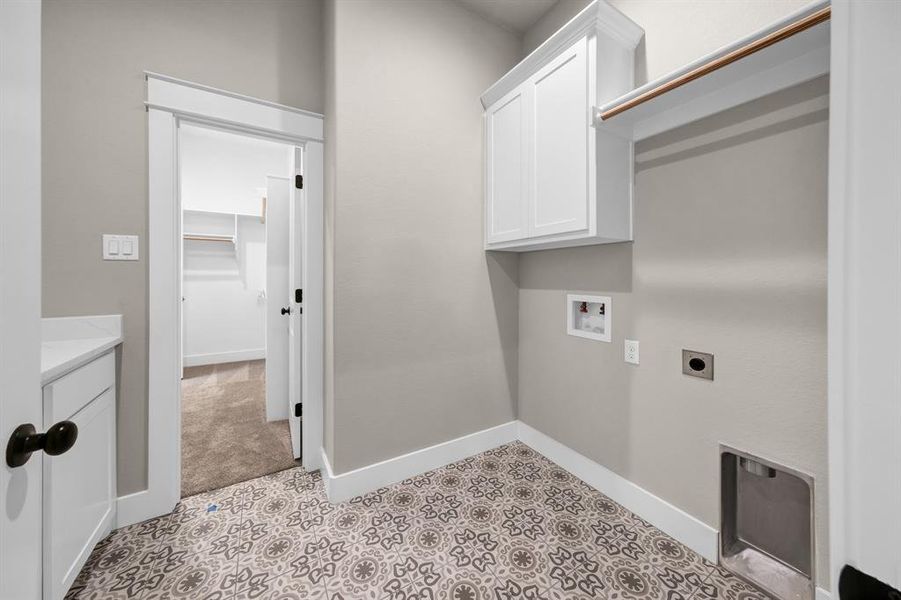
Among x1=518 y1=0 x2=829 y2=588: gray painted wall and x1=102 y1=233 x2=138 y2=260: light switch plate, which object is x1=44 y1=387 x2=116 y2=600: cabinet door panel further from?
x1=518 y1=0 x2=829 y2=588: gray painted wall

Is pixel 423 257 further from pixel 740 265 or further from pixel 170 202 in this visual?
pixel 740 265

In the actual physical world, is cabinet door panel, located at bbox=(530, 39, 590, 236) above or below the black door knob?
above

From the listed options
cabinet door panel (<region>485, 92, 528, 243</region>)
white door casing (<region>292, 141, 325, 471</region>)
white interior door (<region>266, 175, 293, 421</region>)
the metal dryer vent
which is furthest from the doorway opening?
the metal dryer vent

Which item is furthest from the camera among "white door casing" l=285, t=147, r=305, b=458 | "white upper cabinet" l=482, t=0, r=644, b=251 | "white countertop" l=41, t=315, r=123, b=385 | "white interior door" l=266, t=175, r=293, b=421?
"white interior door" l=266, t=175, r=293, b=421

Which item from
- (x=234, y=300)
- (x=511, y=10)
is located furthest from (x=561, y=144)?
(x=234, y=300)

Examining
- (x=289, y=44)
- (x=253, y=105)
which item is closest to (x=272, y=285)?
(x=253, y=105)

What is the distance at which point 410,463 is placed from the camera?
6.86 ft

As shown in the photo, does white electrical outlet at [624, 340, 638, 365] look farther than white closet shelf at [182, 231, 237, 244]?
No

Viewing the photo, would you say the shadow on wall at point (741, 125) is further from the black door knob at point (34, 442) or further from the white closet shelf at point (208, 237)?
the white closet shelf at point (208, 237)

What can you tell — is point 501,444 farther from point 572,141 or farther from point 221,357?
point 221,357

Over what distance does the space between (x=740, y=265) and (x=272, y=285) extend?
2.99 metres

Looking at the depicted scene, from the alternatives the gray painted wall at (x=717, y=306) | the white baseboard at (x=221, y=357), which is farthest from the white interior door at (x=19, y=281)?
the white baseboard at (x=221, y=357)

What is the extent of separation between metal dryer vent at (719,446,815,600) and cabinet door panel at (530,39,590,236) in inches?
47.9

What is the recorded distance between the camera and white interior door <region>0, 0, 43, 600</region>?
46 cm
